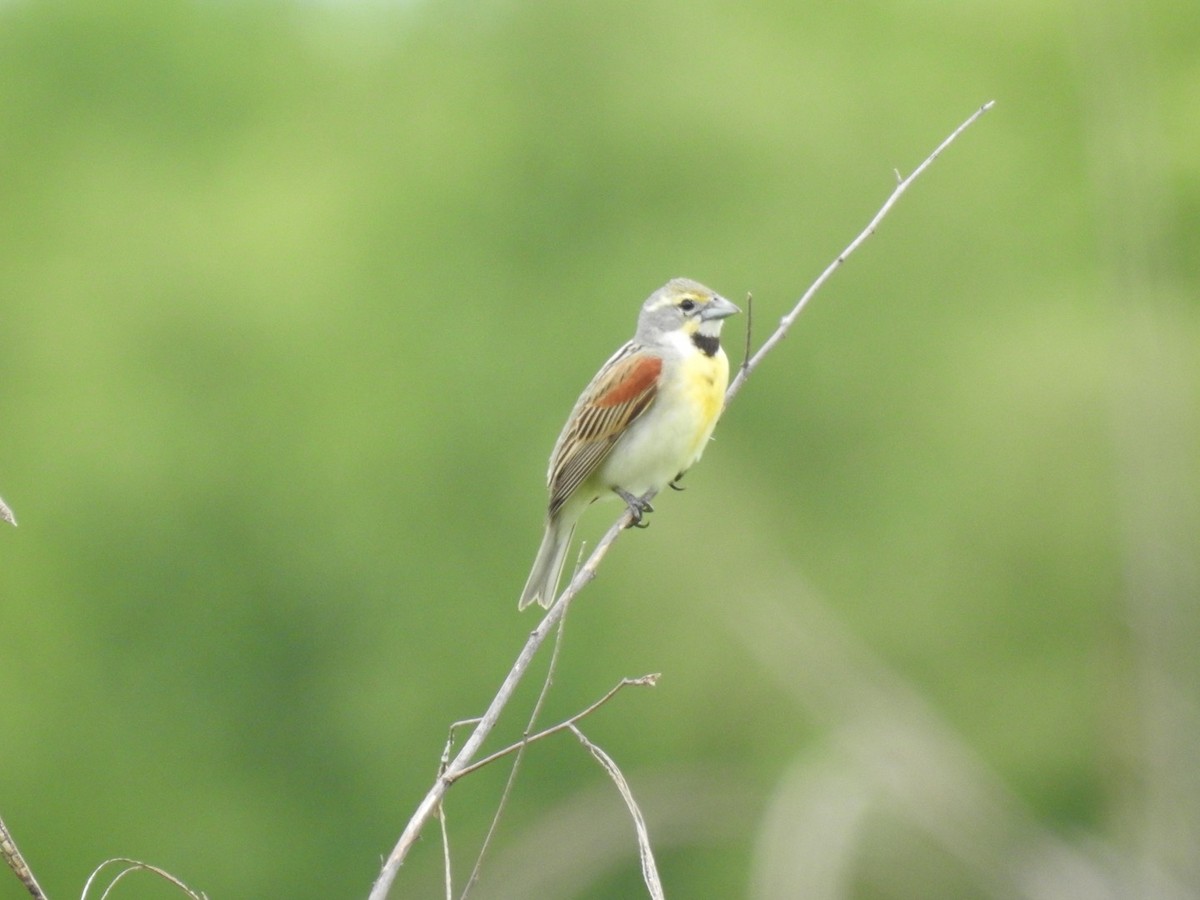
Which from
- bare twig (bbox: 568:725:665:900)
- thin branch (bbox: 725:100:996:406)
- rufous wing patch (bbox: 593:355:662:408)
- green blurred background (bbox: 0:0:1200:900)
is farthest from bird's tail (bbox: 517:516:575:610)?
green blurred background (bbox: 0:0:1200:900)

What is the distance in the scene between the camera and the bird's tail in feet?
18.0

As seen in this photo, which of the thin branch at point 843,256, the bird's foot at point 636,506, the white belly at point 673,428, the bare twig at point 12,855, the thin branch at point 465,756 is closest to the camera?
the bare twig at point 12,855

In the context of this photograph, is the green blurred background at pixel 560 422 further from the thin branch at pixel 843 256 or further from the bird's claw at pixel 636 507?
the thin branch at pixel 843 256

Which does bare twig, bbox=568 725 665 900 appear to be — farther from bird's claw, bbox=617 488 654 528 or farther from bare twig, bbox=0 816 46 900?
bird's claw, bbox=617 488 654 528

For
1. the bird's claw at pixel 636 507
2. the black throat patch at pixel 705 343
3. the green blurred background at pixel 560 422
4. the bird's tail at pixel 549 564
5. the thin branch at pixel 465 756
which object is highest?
the green blurred background at pixel 560 422

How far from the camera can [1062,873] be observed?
20.1 m

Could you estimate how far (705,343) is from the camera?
18.4ft

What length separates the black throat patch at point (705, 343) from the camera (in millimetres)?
5594

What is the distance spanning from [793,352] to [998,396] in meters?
3.02

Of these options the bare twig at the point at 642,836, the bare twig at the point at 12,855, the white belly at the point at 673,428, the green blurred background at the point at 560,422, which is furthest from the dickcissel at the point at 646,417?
the green blurred background at the point at 560,422

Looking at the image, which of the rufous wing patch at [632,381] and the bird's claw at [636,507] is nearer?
the bird's claw at [636,507]

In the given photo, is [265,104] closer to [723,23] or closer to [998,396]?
[723,23]

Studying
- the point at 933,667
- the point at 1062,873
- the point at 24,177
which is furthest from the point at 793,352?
the point at 24,177

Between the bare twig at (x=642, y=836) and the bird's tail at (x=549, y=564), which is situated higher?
the bird's tail at (x=549, y=564)
